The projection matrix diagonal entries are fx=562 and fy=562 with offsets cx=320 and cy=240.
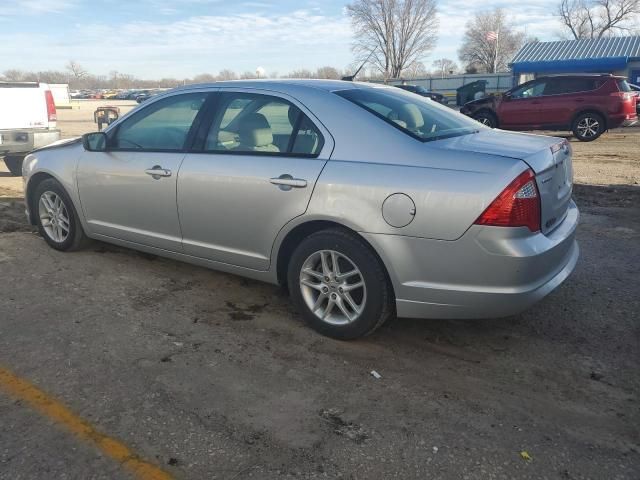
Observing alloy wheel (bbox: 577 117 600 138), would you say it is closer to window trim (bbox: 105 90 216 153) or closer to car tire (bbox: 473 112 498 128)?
car tire (bbox: 473 112 498 128)

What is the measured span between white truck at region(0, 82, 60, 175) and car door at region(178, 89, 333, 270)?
21.3 ft

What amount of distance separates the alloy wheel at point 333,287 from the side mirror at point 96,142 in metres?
2.23

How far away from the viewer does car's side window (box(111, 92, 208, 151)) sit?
423 cm

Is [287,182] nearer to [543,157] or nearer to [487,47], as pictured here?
[543,157]

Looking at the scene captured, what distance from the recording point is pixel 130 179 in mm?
4422

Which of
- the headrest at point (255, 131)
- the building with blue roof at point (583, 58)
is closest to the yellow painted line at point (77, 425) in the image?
the headrest at point (255, 131)

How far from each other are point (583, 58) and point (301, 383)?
4164 cm

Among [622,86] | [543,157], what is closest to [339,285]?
[543,157]

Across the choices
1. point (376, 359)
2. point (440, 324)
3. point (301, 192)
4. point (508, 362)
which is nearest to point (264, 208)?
point (301, 192)

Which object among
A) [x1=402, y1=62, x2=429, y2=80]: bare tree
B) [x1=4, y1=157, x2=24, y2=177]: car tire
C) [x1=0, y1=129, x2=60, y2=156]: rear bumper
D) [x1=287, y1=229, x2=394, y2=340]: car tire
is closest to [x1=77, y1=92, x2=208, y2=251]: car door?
[x1=287, y1=229, x2=394, y2=340]: car tire

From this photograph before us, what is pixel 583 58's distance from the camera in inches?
1506

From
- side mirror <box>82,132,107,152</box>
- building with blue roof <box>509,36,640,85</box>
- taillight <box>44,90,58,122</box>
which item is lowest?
side mirror <box>82,132,107,152</box>

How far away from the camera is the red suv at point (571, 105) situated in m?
14.7

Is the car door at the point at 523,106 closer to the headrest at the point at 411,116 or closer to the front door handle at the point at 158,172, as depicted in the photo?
the headrest at the point at 411,116
